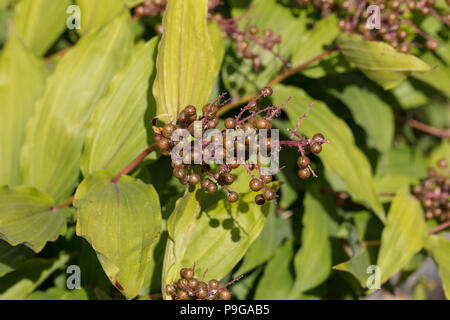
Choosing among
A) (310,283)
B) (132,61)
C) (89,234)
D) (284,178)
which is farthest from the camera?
(284,178)

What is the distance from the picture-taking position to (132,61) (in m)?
1.50

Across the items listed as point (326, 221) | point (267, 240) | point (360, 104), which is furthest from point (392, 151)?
point (267, 240)

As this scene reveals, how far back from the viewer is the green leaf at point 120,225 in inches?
46.6

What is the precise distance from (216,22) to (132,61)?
0.33 meters

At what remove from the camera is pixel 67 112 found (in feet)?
5.24

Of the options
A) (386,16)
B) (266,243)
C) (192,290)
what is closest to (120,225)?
(192,290)

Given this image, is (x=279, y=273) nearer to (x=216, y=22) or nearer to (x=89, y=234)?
(x=89, y=234)

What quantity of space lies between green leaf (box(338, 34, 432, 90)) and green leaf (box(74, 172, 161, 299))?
2.82 feet

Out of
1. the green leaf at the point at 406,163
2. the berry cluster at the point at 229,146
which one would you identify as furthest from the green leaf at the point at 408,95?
the berry cluster at the point at 229,146

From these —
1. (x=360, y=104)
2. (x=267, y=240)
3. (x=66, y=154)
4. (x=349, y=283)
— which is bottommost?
(x=349, y=283)

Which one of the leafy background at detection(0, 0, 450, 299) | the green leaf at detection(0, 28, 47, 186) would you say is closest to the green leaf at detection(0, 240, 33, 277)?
the leafy background at detection(0, 0, 450, 299)

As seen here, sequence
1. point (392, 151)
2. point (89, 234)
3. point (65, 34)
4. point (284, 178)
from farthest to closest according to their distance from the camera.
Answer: point (392, 151)
point (65, 34)
point (284, 178)
point (89, 234)

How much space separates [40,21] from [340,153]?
128 centimetres

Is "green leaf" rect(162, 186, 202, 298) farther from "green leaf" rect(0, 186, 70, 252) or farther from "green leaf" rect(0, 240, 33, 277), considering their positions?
"green leaf" rect(0, 240, 33, 277)
